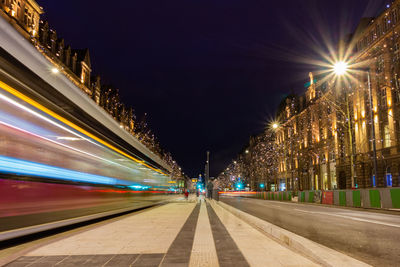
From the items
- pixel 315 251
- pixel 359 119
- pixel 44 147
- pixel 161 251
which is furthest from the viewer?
pixel 359 119

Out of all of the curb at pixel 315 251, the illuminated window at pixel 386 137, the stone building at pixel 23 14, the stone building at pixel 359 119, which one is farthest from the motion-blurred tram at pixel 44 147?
the illuminated window at pixel 386 137

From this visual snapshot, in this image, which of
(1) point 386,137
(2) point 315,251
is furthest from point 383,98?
(2) point 315,251

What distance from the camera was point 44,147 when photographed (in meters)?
6.80

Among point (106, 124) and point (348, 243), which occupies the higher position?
point (106, 124)

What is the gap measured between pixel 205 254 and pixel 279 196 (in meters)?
38.2

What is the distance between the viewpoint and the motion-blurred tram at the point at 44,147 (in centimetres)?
561

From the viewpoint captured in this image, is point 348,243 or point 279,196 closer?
point 348,243

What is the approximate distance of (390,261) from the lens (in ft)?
18.0

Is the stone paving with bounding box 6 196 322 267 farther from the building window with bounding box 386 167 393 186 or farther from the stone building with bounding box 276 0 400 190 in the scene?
the building window with bounding box 386 167 393 186

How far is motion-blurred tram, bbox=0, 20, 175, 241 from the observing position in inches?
221

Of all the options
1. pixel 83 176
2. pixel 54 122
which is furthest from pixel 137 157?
pixel 54 122

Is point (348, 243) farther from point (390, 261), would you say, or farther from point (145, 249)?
point (145, 249)

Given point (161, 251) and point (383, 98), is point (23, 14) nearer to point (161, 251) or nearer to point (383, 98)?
point (161, 251)

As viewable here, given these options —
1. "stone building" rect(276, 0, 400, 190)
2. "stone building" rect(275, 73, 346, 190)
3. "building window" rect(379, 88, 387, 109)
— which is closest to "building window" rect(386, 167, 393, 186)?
"stone building" rect(276, 0, 400, 190)
